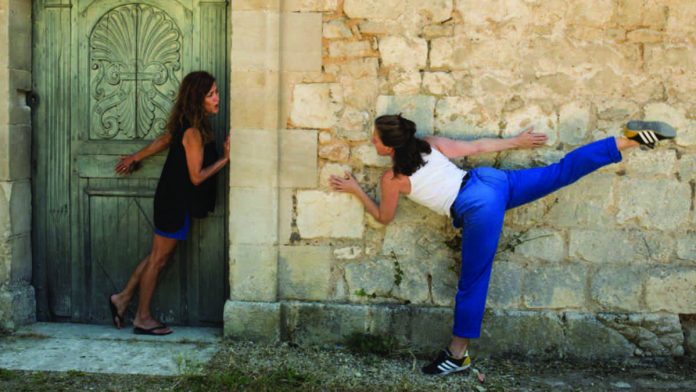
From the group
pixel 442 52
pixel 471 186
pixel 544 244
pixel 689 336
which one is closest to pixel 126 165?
pixel 442 52

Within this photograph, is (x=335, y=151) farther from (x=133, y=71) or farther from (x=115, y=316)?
(x=115, y=316)

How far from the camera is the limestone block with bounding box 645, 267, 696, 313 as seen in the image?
184 inches

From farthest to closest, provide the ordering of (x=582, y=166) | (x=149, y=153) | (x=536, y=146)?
(x=149, y=153) → (x=536, y=146) → (x=582, y=166)

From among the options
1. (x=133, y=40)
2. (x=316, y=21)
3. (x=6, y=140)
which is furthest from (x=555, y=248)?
(x=6, y=140)

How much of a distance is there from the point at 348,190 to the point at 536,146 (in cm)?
124

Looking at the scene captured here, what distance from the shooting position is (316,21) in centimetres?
470

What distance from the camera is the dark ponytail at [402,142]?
4391 mm

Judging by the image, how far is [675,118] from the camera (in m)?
4.64

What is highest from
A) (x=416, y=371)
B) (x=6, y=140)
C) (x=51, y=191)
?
(x=6, y=140)

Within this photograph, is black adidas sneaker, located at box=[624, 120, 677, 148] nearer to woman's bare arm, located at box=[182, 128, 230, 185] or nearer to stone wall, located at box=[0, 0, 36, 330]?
woman's bare arm, located at box=[182, 128, 230, 185]

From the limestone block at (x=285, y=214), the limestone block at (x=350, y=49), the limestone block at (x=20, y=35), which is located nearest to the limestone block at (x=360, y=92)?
the limestone block at (x=350, y=49)

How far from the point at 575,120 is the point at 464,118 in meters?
0.70

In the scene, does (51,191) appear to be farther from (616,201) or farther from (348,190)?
(616,201)

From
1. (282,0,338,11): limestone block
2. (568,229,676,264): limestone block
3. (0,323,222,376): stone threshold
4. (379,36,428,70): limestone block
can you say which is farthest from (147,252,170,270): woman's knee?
(568,229,676,264): limestone block
